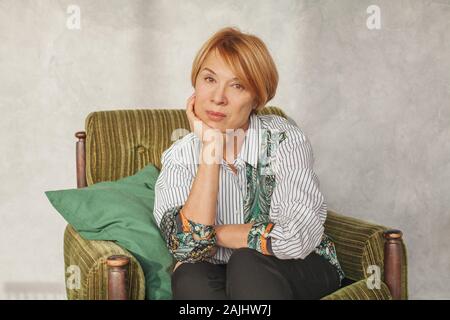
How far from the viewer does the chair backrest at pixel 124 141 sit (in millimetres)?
2404

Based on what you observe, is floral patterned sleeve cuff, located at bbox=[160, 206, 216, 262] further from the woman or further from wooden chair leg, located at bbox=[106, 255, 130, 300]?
wooden chair leg, located at bbox=[106, 255, 130, 300]

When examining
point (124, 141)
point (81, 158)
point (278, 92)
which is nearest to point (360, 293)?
point (124, 141)

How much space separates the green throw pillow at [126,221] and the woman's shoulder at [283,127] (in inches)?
17.9

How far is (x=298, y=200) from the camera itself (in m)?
1.86

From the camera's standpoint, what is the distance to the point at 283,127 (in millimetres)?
2062

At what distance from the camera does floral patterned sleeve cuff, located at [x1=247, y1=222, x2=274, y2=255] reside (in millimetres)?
1800

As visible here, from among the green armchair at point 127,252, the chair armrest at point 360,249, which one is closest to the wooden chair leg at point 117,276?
the green armchair at point 127,252

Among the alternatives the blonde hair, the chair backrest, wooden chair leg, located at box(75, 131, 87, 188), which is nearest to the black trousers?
the blonde hair

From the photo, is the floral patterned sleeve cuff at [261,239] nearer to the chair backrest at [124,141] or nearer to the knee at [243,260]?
the knee at [243,260]

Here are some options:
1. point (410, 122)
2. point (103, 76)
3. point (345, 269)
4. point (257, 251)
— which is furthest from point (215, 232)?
point (410, 122)

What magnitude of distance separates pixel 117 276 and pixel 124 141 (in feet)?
2.72

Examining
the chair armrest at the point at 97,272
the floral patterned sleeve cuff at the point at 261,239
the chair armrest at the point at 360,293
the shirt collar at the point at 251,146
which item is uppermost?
the shirt collar at the point at 251,146
